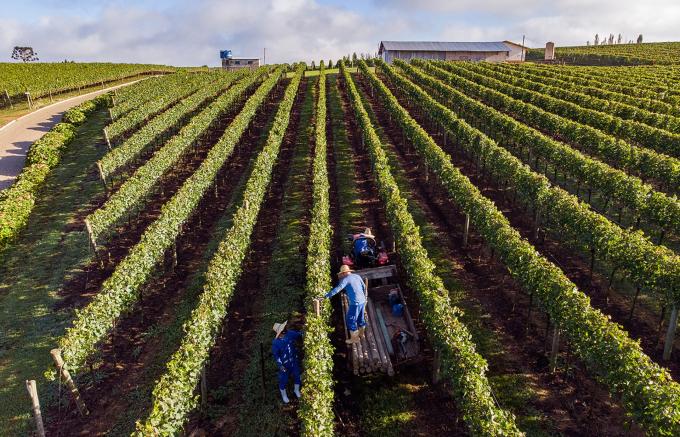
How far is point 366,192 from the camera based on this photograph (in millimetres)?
24562

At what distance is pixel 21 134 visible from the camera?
125 feet

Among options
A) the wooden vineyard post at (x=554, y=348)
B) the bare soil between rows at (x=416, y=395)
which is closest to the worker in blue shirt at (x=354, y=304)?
the bare soil between rows at (x=416, y=395)

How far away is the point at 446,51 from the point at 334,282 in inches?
3209

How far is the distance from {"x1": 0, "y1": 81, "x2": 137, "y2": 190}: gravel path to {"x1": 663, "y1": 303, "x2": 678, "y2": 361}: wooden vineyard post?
33.2 meters

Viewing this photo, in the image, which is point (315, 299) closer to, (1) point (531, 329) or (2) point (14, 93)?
(1) point (531, 329)

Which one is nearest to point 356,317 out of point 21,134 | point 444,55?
point 21,134

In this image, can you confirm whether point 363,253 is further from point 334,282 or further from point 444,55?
point 444,55

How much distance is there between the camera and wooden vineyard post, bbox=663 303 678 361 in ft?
39.4

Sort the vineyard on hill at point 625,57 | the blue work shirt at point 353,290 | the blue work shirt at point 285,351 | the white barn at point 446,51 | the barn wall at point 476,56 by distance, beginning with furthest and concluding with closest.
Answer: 1. the barn wall at point 476,56
2. the white barn at point 446,51
3. the vineyard on hill at point 625,57
4. the blue work shirt at point 353,290
5. the blue work shirt at point 285,351

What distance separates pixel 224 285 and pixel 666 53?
358ft

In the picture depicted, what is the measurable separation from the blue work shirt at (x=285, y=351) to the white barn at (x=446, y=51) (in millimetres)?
81707

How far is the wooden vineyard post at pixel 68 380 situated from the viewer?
34.5 ft

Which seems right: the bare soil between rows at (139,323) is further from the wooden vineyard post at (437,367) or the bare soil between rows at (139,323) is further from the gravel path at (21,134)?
the gravel path at (21,134)

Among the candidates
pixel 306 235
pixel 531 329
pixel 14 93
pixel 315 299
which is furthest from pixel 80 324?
pixel 14 93
